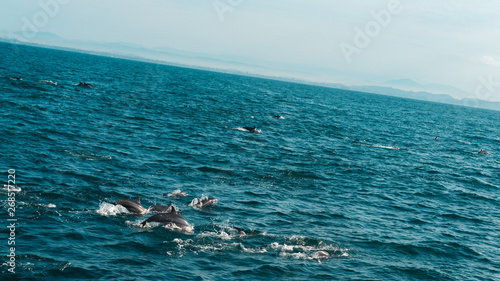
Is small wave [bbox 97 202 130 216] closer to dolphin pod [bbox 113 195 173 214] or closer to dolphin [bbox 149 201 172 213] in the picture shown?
dolphin pod [bbox 113 195 173 214]

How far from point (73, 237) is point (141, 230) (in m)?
2.75

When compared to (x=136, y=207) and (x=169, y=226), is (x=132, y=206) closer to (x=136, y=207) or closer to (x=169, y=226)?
(x=136, y=207)

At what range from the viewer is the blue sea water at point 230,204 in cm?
1466

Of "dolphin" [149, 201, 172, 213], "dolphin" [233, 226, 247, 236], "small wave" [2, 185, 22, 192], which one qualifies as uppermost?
"small wave" [2, 185, 22, 192]

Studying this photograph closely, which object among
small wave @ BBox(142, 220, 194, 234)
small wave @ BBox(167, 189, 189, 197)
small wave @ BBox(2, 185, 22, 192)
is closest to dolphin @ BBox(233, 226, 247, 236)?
small wave @ BBox(142, 220, 194, 234)

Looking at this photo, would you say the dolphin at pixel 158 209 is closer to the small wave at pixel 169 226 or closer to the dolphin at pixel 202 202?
the small wave at pixel 169 226

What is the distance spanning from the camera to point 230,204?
71.3 ft

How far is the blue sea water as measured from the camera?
14664 mm

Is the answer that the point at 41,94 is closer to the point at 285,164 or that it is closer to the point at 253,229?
the point at 285,164

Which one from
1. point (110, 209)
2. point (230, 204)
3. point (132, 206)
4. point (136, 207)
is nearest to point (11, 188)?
point (110, 209)

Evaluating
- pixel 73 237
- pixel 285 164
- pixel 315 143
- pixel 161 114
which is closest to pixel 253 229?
pixel 73 237

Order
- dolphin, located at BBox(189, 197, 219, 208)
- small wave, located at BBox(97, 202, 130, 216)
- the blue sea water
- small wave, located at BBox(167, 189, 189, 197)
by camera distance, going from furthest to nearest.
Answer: small wave, located at BBox(167, 189, 189, 197) < dolphin, located at BBox(189, 197, 219, 208) < small wave, located at BBox(97, 202, 130, 216) < the blue sea water

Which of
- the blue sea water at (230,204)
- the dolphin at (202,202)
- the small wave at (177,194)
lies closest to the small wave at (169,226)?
the blue sea water at (230,204)

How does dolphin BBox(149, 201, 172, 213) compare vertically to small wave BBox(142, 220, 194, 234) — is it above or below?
above
